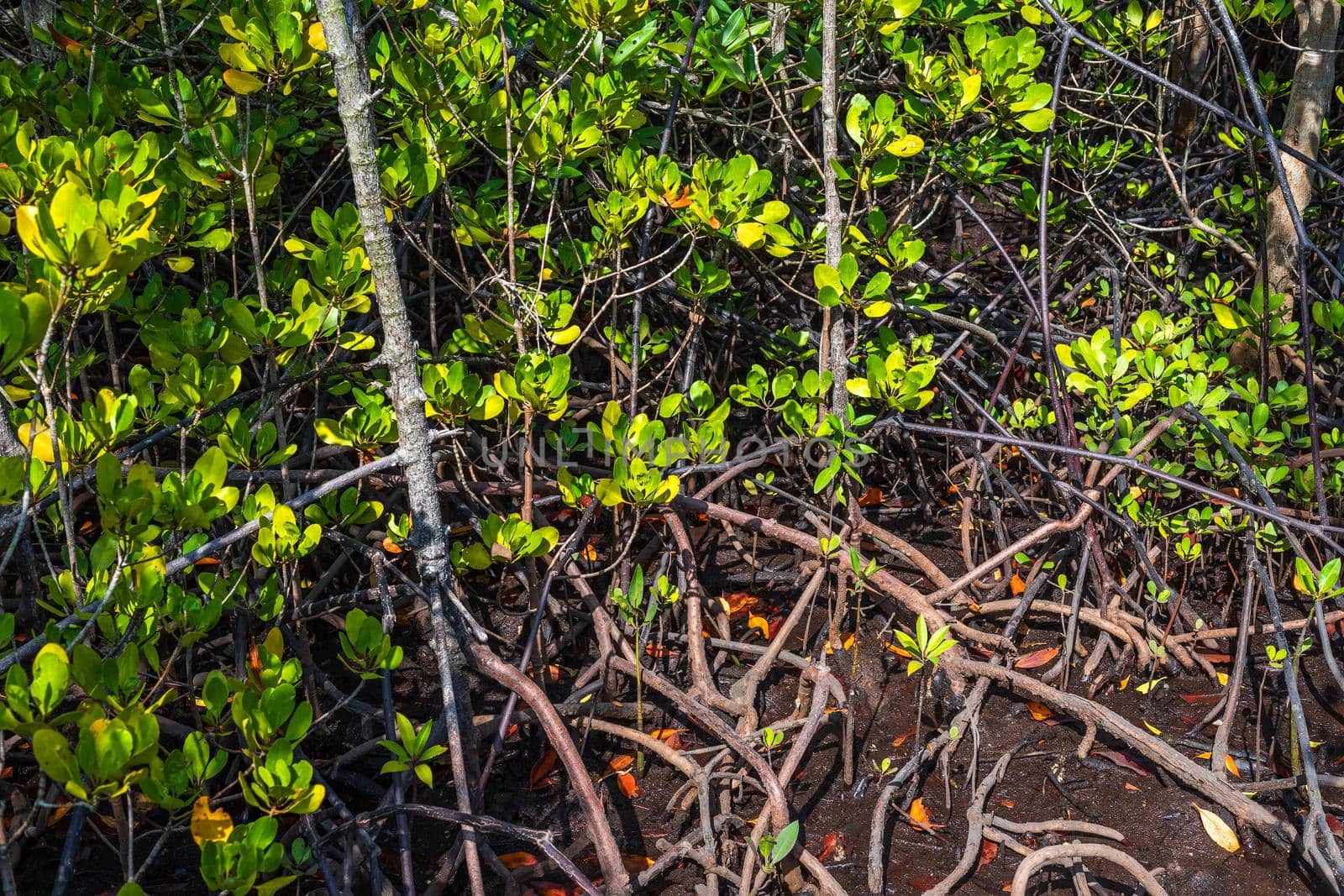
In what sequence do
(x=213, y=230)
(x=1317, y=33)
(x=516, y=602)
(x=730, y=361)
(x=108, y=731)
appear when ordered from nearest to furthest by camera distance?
(x=108, y=731)
(x=213, y=230)
(x=1317, y=33)
(x=516, y=602)
(x=730, y=361)

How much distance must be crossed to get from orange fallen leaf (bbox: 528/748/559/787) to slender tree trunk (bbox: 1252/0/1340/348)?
2.07m

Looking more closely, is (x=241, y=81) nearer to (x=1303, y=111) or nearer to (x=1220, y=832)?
(x=1220, y=832)

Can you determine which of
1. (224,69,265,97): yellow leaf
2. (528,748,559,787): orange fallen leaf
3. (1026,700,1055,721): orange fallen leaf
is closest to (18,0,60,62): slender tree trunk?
(224,69,265,97): yellow leaf

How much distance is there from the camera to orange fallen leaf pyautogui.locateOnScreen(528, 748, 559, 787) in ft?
6.86

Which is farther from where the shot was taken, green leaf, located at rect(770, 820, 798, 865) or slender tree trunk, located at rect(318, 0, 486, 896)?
green leaf, located at rect(770, 820, 798, 865)

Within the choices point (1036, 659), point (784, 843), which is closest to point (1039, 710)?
point (1036, 659)

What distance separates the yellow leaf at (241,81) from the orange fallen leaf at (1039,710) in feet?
6.77

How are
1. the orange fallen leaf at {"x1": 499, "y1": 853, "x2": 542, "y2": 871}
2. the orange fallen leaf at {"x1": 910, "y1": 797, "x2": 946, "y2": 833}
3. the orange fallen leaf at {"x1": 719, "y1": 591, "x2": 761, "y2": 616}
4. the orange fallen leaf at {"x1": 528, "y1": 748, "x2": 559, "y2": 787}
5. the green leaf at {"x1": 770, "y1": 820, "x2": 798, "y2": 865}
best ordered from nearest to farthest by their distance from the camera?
the green leaf at {"x1": 770, "y1": 820, "x2": 798, "y2": 865}, the orange fallen leaf at {"x1": 499, "y1": 853, "x2": 542, "y2": 871}, the orange fallen leaf at {"x1": 910, "y1": 797, "x2": 946, "y2": 833}, the orange fallen leaf at {"x1": 528, "y1": 748, "x2": 559, "y2": 787}, the orange fallen leaf at {"x1": 719, "y1": 591, "x2": 761, "y2": 616}

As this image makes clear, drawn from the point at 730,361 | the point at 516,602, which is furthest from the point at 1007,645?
the point at 516,602

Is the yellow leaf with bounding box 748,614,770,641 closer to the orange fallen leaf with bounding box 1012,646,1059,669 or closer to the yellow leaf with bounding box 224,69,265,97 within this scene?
the orange fallen leaf with bounding box 1012,646,1059,669

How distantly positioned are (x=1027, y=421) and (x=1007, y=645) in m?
0.57

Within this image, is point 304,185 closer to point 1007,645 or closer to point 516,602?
point 516,602

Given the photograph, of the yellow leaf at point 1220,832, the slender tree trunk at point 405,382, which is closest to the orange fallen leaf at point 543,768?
the slender tree trunk at point 405,382

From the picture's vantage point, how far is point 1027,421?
7.98 ft
